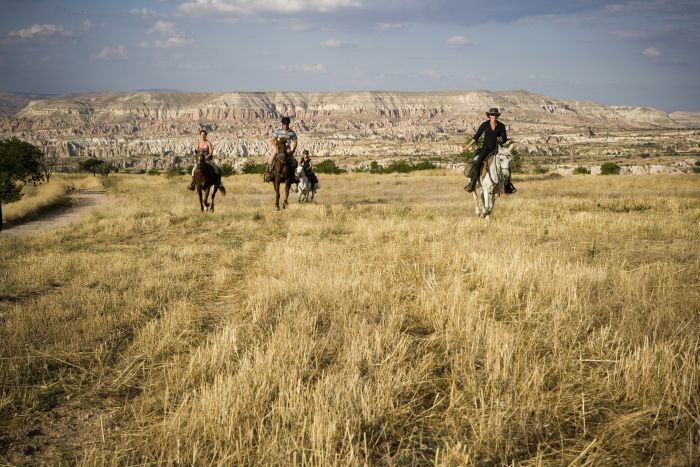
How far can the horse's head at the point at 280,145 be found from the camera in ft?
61.5

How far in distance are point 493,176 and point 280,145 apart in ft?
29.2

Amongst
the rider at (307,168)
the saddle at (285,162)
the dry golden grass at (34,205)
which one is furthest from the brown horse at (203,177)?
the dry golden grass at (34,205)

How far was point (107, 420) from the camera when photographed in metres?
3.31

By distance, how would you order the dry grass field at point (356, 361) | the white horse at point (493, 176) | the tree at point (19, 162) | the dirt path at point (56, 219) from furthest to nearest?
the tree at point (19, 162), the dirt path at point (56, 219), the white horse at point (493, 176), the dry grass field at point (356, 361)

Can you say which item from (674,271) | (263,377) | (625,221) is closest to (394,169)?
(625,221)

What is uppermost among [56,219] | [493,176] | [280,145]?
[280,145]

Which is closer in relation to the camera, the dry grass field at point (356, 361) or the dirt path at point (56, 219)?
the dry grass field at point (356, 361)

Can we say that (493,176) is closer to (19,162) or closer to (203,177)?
(203,177)

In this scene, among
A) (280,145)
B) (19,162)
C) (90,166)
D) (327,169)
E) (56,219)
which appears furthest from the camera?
(90,166)

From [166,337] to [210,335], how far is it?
0.44 m

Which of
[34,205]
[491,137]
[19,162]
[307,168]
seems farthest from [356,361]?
[19,162]

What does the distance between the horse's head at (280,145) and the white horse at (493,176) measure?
8.21 m

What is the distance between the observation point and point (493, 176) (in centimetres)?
1415

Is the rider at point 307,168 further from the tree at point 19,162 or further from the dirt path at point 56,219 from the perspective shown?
the tree at point 19,162
